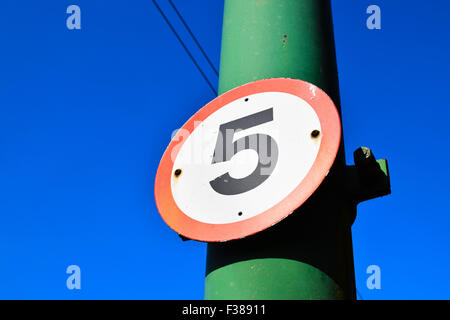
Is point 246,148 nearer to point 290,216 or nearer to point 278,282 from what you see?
point 290,216

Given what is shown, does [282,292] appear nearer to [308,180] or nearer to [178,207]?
[308,180]

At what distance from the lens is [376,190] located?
4.07 feet

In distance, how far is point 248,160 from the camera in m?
1.26

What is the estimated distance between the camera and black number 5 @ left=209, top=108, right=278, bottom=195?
122 cm

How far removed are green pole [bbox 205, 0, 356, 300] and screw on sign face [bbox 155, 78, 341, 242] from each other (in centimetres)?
5

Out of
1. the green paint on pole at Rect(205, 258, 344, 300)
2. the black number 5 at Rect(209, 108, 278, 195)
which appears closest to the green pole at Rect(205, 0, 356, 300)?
the green paint on pole at Rect(205, 258, 344, 300)

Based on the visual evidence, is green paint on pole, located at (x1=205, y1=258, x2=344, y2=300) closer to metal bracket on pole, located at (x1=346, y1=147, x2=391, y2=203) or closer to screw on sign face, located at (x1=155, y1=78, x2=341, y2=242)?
screw on sign face, located at (x1=155, y1=78, x2=341, y2=242)

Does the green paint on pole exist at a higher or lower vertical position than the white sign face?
lower

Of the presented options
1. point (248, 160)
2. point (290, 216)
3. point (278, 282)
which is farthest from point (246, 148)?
point (278, 282)

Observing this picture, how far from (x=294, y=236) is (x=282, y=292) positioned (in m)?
0.13

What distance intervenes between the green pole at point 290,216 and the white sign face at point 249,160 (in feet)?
0.22

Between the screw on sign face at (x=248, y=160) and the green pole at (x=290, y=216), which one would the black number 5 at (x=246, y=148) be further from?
the green pole at (x=290, y=216)
